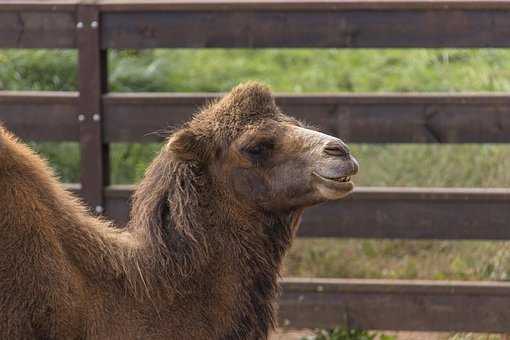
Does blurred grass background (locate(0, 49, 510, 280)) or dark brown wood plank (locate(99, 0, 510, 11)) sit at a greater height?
dark brown wood plank (locate(99, 0, 510, 11))

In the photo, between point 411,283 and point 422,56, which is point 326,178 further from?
point 422,56

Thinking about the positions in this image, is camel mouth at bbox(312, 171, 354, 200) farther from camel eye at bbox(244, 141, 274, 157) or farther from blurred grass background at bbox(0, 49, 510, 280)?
blurred grass background at bbox(0, 49, 510, 280)

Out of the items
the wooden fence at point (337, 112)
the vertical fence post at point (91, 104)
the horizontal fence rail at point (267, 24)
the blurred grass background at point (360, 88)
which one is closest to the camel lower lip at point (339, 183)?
the wooden fence at point (337, 112)

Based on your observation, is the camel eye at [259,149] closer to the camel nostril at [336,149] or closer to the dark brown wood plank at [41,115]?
the camel nostril at [336,149]

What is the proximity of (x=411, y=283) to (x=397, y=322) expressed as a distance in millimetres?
252

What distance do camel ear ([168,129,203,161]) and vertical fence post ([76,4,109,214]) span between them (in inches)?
91.8

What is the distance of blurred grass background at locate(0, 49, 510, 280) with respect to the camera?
875cm

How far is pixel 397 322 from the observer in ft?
24.4

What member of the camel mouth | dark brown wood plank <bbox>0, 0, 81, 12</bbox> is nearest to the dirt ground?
dark brown wood plank <bbox>0, 0, 81, 12</bbox>

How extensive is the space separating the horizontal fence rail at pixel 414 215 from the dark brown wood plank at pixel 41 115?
153cm

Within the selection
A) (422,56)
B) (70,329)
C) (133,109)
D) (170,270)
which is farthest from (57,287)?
(422,56)

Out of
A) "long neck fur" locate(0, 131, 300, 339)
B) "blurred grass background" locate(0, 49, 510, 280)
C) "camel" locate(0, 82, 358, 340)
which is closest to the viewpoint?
"camel" locate(0, 82, 358, 340)

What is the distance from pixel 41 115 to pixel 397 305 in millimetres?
2400

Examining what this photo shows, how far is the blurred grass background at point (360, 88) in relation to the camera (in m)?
8.75
